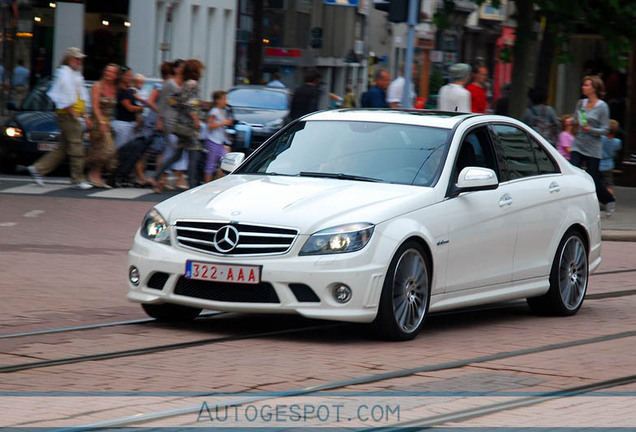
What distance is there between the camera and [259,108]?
26.2 metres

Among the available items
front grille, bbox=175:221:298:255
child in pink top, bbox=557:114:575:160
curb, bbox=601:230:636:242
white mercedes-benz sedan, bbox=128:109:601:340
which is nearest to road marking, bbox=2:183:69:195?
child in pink top, bbox=557:114:575:160

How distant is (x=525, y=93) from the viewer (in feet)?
73.9

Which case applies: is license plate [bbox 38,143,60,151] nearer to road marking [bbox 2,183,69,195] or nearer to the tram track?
road marking [bbox 2,183,69,195]

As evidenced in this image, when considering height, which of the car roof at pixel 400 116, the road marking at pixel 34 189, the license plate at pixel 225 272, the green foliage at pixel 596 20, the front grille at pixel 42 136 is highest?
the green foliage at pixel 596 20

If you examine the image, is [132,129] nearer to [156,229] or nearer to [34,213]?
[34,213]

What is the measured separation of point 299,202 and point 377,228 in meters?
0.55

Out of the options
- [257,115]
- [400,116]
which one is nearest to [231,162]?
[400,116]

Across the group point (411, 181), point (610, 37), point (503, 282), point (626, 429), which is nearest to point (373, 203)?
point (411, 181)

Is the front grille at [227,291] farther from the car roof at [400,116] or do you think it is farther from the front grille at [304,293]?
the car roof at [400,116]

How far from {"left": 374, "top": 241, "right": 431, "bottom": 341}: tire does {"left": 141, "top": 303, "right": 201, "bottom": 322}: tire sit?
142 cm

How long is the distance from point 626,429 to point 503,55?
17.5 meters

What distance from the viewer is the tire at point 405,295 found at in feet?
27.6

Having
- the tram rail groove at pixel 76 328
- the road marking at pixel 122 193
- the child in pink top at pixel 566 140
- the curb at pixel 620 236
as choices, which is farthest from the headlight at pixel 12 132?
the tram rail groove at pixel 76 328

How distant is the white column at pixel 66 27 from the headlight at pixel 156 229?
30.0 m
